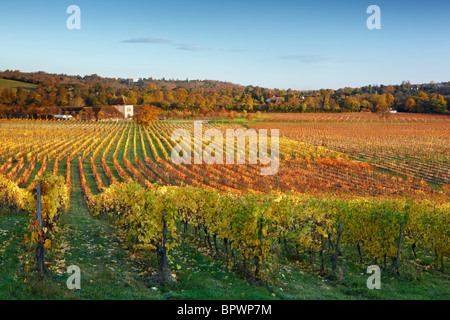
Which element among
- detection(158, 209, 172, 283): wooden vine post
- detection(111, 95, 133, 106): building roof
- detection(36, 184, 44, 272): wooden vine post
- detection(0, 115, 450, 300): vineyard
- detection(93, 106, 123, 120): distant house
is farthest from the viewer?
detection(111, 95, 133, 106): building roof

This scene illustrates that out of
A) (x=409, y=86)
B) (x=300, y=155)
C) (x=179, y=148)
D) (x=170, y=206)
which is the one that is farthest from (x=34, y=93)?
(x=409, y=86)

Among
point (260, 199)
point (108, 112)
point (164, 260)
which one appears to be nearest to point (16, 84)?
point (108, 112)

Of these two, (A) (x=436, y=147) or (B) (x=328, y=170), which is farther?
(A) (x=436, y=147)

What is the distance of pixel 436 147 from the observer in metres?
53.1

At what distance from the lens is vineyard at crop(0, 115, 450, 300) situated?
10.1 metres

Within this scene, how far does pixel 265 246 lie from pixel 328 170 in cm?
2963

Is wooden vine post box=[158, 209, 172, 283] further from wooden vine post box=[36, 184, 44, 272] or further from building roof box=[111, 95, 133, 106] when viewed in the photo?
building roof box=[111, 95, 133, 106]

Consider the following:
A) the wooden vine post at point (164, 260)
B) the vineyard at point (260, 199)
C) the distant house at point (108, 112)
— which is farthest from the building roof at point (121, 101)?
the wooden vine post at point (164, 260)

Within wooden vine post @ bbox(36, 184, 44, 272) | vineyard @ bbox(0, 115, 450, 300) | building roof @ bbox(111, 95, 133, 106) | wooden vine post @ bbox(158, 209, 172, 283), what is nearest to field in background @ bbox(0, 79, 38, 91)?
building roof @ bbox(111, 95, 133, 106)

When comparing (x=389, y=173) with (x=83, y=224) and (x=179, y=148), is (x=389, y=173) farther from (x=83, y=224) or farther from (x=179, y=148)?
(x=83, y=224)

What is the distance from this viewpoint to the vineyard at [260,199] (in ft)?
33.3

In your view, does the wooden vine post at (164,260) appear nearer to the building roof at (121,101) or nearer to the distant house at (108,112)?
the distant house at (108,112)

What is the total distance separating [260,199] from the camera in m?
11.7
